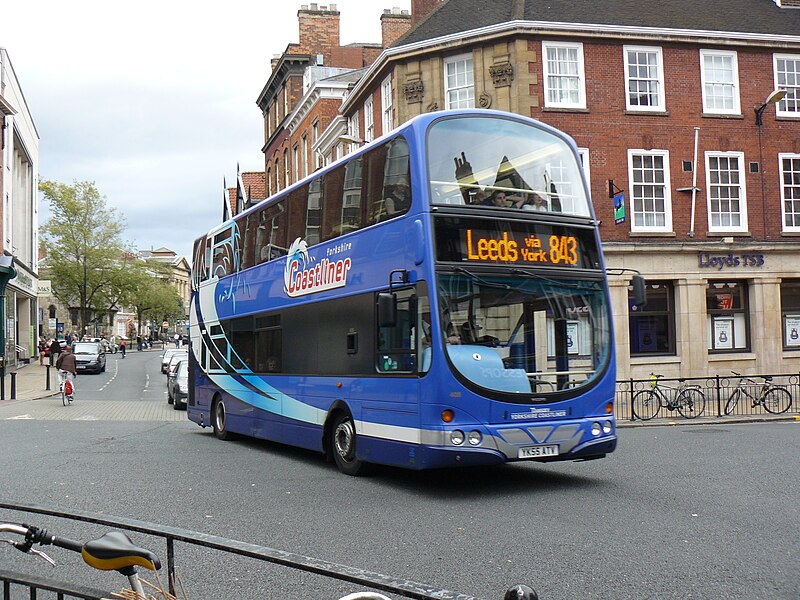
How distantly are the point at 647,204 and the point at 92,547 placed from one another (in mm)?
26086

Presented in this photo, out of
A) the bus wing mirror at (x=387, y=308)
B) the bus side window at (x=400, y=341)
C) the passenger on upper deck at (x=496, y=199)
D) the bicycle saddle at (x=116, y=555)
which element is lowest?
the bicycle saddle at (x=116, y=555)

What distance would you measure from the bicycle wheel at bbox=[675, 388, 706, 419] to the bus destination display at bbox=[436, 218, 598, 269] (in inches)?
470

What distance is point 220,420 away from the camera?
17.3 m

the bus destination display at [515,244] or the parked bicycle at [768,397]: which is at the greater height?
the bus destination display at [515,244]

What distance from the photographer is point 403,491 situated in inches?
405

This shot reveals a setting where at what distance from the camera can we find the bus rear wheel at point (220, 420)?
17.0m

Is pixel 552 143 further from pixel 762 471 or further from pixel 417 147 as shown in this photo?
pixel 762 471

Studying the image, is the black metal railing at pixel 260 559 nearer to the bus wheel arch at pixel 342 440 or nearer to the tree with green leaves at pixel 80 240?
the bus wheel arch at pixel 342 440

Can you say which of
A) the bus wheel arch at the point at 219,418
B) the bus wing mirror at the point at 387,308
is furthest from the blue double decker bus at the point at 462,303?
the bus wheel arch at the point at 219,418

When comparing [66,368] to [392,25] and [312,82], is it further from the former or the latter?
[392,25]

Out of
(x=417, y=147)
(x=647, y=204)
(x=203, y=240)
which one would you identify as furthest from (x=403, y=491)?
(x=647, y=204)

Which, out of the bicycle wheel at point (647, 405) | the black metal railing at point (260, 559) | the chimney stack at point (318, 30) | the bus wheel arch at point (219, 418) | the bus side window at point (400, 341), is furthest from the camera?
the chimney stack at point (318, 30)

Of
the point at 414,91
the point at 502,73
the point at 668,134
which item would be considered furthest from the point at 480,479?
the point at 668,134

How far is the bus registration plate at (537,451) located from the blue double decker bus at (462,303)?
2 cm
